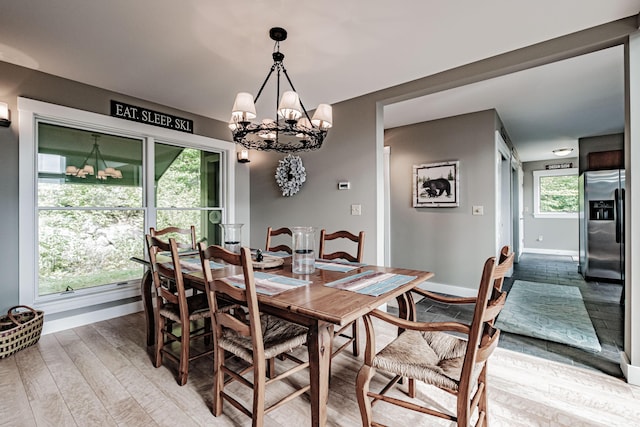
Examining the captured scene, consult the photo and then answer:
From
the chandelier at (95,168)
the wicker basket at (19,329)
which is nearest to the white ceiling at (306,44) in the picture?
the chandelier at (95,168)

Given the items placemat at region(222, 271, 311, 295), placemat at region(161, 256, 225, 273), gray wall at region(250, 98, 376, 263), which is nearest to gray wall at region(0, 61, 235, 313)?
placemat at region(161, 256, 225, 273)

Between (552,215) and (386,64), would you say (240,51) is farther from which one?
(552,215)

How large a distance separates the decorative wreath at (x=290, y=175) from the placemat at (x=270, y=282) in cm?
213

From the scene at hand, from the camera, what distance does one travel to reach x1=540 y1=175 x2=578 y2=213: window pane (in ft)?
24.4

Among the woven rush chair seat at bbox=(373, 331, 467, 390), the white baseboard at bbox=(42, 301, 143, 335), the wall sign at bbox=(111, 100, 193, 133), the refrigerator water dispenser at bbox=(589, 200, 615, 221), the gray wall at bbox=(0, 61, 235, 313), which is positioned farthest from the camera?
the refrigerator water dispenser at bbox=(589, 200, 615, 221)

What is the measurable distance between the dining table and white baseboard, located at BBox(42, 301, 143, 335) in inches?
76.5

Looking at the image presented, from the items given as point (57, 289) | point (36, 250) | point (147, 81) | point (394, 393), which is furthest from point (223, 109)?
point (394, 393)

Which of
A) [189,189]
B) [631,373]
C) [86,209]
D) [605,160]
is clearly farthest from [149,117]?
[605,160]

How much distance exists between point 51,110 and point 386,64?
10.5ft

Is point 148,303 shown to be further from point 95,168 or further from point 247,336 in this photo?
point 95,168

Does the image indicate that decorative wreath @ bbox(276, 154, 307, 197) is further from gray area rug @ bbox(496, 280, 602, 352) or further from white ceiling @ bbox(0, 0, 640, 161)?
gray area rug @ bbox(496, 280, 602, 352)

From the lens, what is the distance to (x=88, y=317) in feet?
10.2

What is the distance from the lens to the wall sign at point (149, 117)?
3289 mm

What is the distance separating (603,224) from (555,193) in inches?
124
